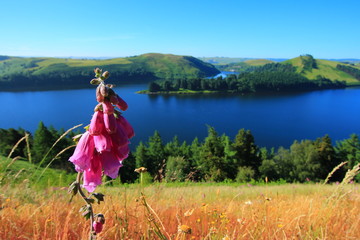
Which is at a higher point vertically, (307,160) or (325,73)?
(325,73)

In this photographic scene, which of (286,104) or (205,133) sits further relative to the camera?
(286,104)

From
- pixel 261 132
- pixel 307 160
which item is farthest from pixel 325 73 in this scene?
pixel 307 160

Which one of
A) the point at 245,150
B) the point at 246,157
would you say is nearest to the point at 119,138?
the point at 245,150

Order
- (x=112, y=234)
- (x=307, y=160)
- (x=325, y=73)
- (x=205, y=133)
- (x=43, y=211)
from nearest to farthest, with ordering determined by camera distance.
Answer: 1. (x=112, y=234)
2. (x=43, y=211)
3. (x=307, y=160)
4. (x=205, y=133)
5. (x=325, y=73)

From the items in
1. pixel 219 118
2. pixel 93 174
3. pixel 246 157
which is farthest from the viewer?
pixel 219 118

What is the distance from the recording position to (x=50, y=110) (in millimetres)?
65375

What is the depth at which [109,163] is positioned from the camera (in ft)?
3.85

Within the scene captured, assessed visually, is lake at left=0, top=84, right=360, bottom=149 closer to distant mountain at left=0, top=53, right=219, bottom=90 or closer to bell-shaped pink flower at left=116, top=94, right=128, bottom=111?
bell-shaped pink flower at left=116, top=94, right=128, bottom=111

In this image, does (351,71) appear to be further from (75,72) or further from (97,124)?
(97,124)

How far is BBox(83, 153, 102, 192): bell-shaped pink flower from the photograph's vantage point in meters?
1.19

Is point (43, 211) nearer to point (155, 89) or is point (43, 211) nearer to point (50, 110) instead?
point (50, 110)

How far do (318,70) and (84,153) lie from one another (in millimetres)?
175127

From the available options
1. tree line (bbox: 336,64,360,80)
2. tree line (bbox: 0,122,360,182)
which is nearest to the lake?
tree line (bbox: 0,122,360,182)

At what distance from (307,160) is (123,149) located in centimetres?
2980
